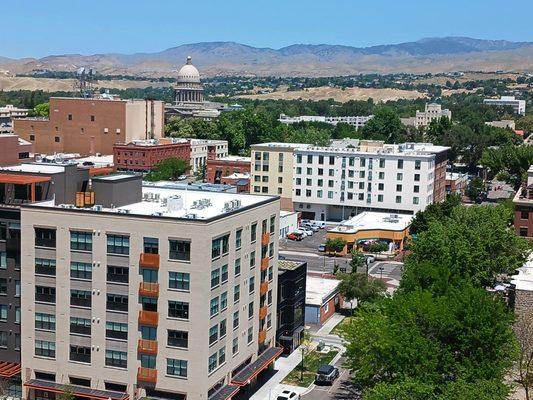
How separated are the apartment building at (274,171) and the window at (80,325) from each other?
6282 cm

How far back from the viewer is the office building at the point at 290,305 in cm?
5109

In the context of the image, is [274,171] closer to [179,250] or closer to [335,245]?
[335,245]

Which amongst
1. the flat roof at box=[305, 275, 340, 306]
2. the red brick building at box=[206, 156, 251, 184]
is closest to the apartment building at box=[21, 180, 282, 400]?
the flat roof at box=[305, 275, 340, 306]

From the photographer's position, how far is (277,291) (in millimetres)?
50125

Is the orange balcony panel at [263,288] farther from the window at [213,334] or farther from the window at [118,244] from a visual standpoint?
the window at [118,244]

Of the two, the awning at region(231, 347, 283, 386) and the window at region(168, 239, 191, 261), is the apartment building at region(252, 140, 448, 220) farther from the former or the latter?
the window at region(168, 239, 191, 261)

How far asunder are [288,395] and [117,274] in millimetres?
11349

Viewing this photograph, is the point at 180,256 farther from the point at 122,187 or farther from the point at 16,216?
the point at 16,216

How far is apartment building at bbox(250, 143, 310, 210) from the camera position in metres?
103

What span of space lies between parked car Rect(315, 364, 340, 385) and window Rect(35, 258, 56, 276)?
16.2 metres

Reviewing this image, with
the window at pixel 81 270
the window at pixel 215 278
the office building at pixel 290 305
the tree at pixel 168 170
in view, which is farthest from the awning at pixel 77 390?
the tree at pixel 168 170

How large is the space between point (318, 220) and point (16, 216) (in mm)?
64621

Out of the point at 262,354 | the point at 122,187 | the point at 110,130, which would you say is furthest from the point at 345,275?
the point at 110,130

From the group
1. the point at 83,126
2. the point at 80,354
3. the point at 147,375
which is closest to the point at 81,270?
→ the point at 80,354
